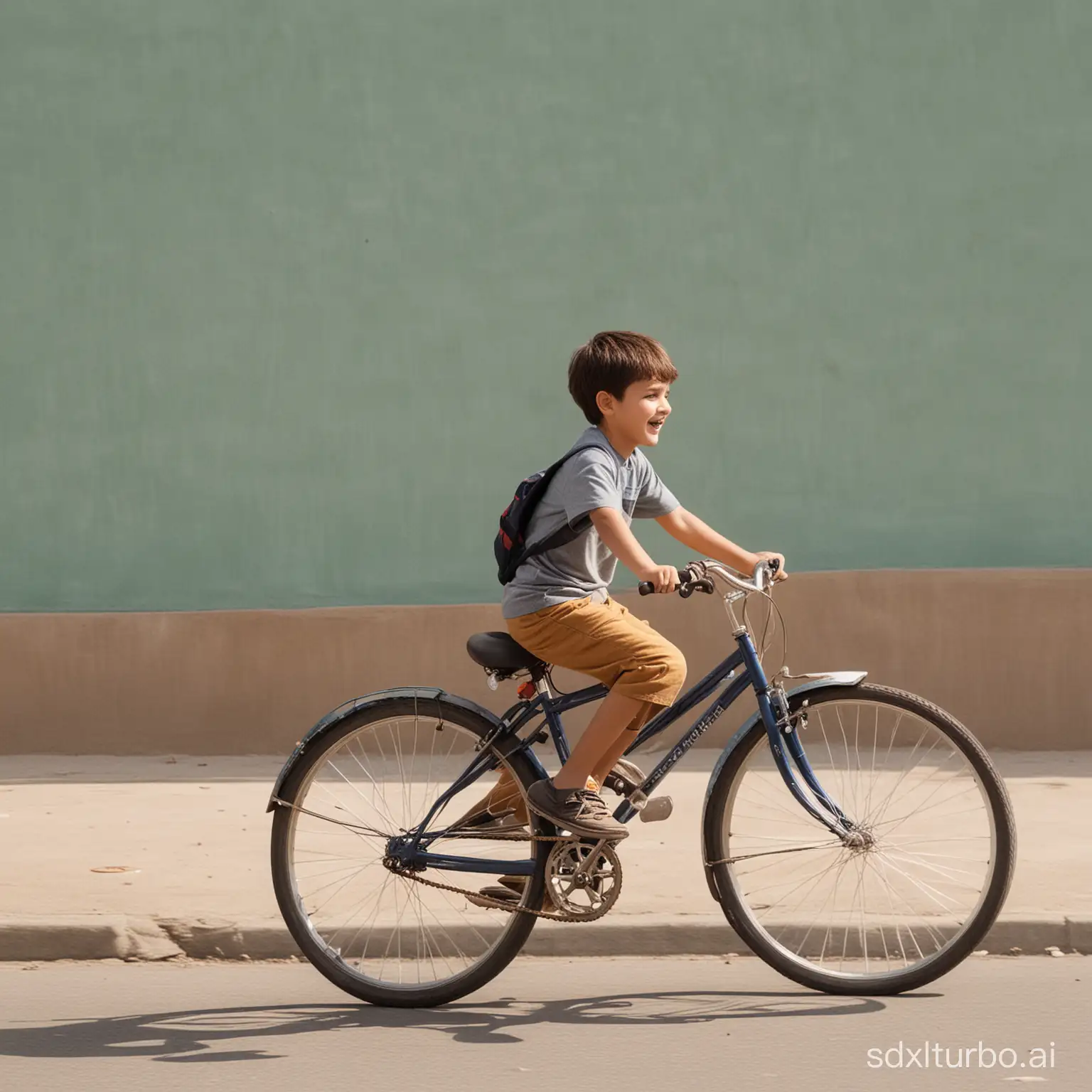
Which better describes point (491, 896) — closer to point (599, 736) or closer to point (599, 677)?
point (599, 736)

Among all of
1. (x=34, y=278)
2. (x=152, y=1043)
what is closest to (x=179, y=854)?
(x=152, y=1043)

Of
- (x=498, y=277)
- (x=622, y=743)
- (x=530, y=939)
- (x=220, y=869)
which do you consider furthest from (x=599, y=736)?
(x=498, y=277)

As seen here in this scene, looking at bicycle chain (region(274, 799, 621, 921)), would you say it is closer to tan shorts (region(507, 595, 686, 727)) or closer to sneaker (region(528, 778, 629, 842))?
sneaker (region(528, 778, 629, 842))

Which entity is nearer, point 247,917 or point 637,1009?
point 637,1009

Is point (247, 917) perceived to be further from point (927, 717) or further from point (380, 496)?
point (380, 496)

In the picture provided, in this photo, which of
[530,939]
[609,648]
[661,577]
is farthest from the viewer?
[530,939]

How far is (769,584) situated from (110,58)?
6.40 metres

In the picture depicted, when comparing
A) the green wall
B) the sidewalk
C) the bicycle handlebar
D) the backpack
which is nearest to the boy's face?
the backpack

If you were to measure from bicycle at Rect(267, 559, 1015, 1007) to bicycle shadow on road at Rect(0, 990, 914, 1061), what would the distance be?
0.09 metres

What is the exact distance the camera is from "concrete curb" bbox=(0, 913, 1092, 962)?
5629 millimetres

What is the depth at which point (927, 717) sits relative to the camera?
15.9ft

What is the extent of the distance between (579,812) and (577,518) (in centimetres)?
81

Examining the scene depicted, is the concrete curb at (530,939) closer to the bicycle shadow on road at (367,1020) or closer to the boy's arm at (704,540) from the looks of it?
the bicycle shadow on road at (367,1020)

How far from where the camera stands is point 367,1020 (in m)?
4.90
